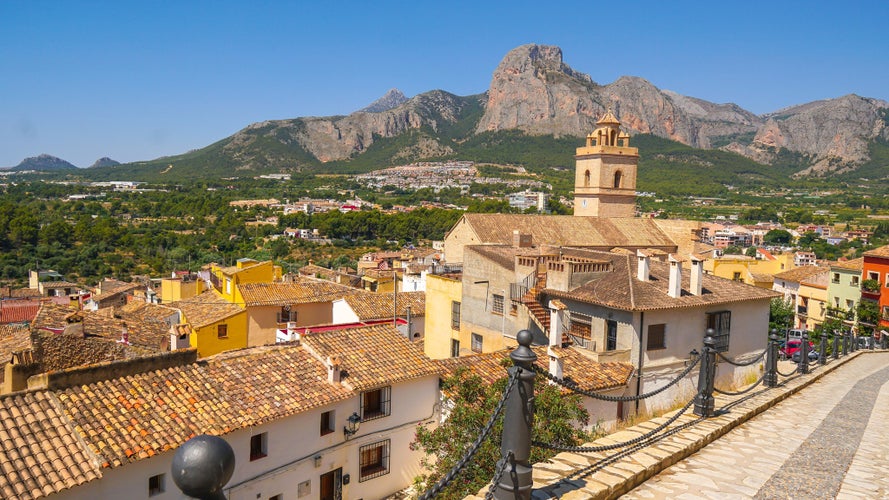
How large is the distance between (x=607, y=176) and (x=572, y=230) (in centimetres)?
823

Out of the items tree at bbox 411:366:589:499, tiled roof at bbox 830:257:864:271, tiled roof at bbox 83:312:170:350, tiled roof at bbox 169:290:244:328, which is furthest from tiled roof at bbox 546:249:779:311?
tiled roof at bbox 830:257:864:271

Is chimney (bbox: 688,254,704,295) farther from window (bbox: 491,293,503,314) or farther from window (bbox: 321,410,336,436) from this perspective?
window (bbox: 321,410,336,436)

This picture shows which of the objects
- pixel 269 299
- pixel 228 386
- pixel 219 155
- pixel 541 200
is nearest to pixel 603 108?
pixel 541 200

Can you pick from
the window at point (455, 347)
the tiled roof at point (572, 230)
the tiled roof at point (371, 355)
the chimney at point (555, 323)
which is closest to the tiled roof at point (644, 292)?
the chimney at point (555, 323)

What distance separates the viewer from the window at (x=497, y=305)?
1991 cm

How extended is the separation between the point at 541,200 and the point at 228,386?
332ft

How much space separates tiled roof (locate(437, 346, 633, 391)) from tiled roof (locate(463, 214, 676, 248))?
1697cm

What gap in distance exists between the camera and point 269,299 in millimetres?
25453

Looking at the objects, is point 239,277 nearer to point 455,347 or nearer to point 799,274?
point 455,347

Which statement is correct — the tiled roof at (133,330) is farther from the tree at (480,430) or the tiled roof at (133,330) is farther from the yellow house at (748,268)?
the yellow house at (748,268)

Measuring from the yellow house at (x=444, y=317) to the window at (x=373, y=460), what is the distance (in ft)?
25.0

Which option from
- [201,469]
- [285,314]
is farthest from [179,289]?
[201,469]

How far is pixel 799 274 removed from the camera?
44812 mm

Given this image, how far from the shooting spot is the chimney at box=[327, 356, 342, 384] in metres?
13.5
